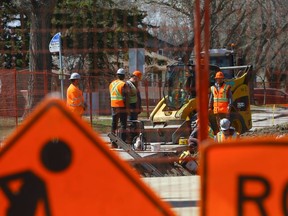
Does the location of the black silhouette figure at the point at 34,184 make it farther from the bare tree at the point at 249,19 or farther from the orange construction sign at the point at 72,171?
the bare tree at the point at 249,19

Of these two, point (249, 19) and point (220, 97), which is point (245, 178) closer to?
point (220, 97)

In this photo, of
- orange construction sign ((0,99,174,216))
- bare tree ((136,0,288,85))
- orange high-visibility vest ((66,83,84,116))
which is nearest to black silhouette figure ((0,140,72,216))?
orange construction sign ((0,99,174,216))

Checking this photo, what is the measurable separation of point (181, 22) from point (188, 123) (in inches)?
249

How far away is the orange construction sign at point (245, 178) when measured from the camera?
174 inches

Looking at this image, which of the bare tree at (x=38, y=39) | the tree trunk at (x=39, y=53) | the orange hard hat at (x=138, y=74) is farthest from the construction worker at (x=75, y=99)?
the orange hard hat at (x=138, y=74)

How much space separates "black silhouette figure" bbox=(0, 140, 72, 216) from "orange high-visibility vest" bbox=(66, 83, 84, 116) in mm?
8161

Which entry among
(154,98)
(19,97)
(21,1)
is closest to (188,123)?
(154,98)

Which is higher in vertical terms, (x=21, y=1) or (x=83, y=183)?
(x=21, y=1)

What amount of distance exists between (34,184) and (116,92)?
880 centimetres

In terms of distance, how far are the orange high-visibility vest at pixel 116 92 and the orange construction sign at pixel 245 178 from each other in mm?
8518

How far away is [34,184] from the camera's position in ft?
14.4

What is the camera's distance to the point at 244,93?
58.0ft

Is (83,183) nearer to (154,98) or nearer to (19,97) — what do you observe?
(19,97)

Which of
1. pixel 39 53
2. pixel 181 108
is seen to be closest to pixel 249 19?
pixel 181 108
